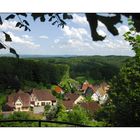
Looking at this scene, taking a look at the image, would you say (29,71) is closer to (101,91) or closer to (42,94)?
(42,94)

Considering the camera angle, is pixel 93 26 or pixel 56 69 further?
→ pixel 56 69

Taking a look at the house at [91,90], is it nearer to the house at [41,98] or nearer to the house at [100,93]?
the house at [100,93]

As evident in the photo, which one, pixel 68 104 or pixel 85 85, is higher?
pixel 85 85

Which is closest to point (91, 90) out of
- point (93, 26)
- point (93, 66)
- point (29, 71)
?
point (93, 66)

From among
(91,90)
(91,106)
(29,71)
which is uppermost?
(29,71)
